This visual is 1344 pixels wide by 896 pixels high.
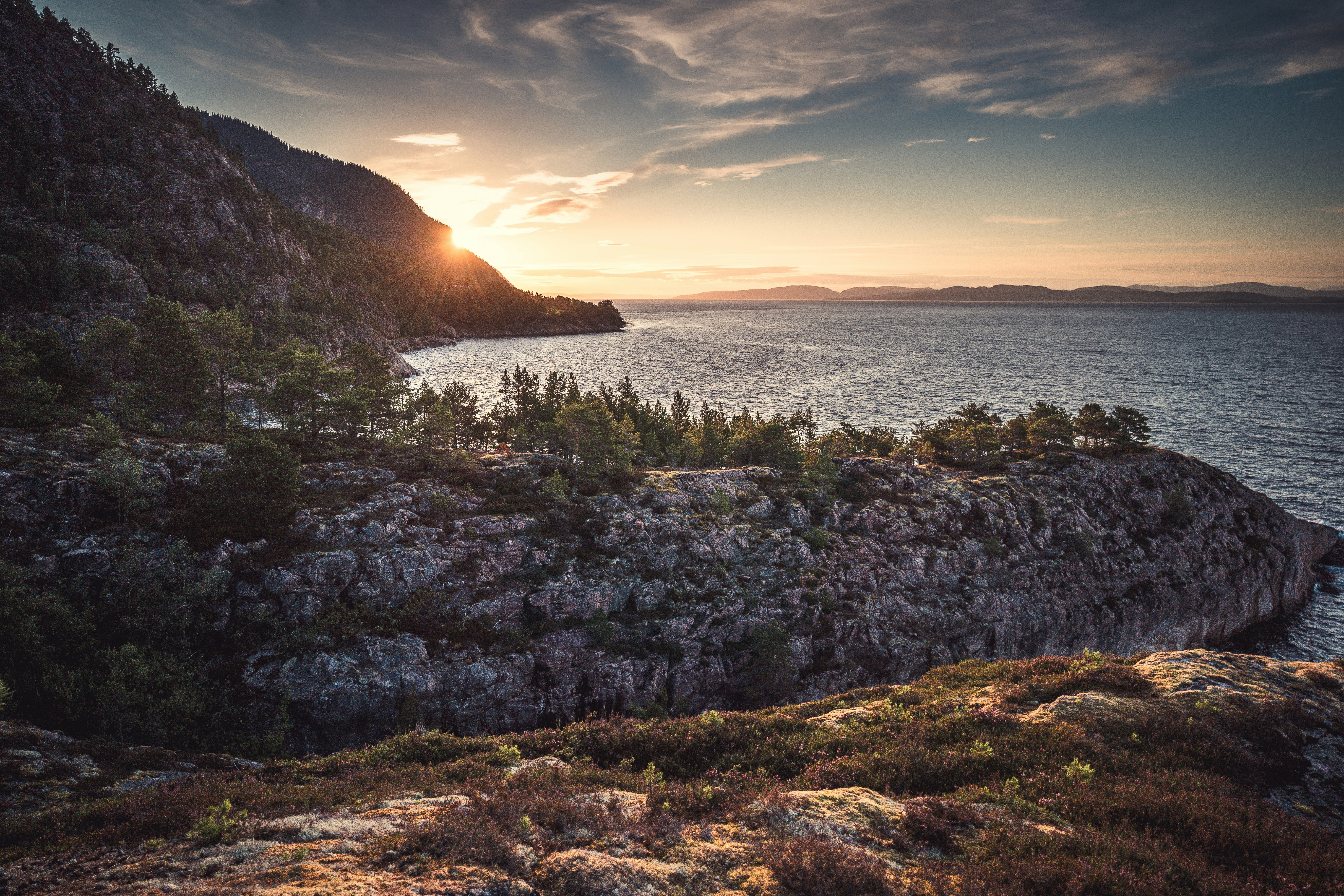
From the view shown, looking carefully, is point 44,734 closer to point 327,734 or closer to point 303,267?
point 327,734

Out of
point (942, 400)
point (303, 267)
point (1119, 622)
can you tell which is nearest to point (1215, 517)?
point (1119, 622)

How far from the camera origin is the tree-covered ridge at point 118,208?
269 feet

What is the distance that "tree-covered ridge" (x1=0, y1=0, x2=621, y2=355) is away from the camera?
269 ft

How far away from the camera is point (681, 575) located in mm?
43875

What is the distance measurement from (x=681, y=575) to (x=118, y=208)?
149686 mm

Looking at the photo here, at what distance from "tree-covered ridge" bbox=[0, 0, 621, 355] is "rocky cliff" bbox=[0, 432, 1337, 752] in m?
77.9

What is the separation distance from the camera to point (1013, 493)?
61469 mm

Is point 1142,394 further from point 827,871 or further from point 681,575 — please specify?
point 827,871

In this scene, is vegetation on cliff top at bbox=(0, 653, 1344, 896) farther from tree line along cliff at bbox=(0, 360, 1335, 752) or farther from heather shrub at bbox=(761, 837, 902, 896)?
tree line along cliff at bbox=(0, 360, 1335, 752)

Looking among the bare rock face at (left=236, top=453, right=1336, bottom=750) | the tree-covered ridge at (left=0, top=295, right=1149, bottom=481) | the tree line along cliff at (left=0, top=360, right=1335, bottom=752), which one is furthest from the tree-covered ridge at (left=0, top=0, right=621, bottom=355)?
the bare rock face at (left=236, top=453, right=1336, bottom=750)

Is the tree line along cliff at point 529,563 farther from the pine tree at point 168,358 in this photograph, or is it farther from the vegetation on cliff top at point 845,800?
the vegetation on cliff top at point 845,800

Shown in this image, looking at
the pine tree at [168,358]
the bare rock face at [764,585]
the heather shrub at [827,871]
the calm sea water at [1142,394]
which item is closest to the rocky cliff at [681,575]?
the bare rock face at [764,585]

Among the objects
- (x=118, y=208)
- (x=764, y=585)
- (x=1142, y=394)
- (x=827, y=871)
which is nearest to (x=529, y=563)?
(x=764, y=585)

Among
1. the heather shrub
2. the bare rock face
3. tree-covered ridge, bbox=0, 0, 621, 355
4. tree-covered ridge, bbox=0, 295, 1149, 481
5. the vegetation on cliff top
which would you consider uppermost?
tree-covered ridge, bbox=0, 0, 621, 355
